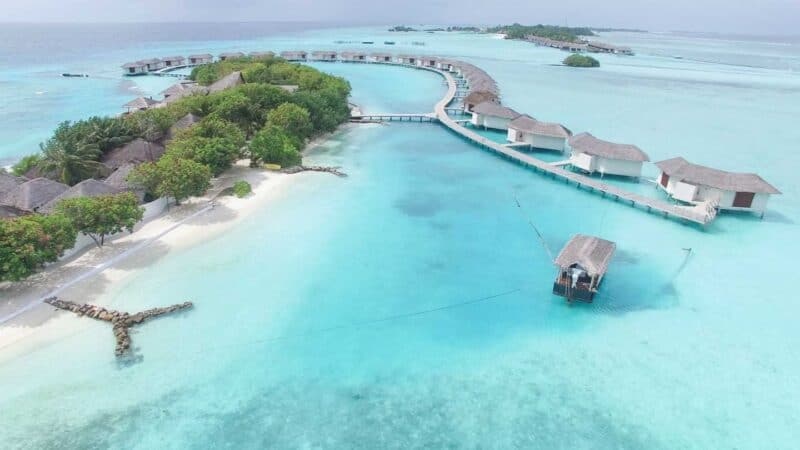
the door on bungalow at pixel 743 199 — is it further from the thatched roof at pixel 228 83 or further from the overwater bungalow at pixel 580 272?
the thatched roof at pixel 228 83

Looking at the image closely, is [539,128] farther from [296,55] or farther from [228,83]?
[296,55]

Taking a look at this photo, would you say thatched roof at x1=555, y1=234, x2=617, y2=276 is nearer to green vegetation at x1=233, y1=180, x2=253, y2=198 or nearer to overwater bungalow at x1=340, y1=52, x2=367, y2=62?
green vegetation at x1=233, y1=180, x2=253, y2=198

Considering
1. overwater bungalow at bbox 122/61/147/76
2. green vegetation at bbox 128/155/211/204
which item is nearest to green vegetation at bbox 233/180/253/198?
green vegetation at bbox 128/155/211/204

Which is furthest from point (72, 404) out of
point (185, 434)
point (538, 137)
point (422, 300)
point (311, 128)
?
point (538, 137)

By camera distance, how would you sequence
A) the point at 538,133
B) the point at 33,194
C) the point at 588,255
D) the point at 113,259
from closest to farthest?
the point at 588,255
the point at 113,259
the point at 33,194
the point at 538,133

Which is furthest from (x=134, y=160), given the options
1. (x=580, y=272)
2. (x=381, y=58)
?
(x=381, y=58)

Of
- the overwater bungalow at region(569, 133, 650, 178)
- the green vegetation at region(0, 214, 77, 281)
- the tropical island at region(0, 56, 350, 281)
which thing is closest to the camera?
the green vegetation at region(0, 214, 77, 281)
